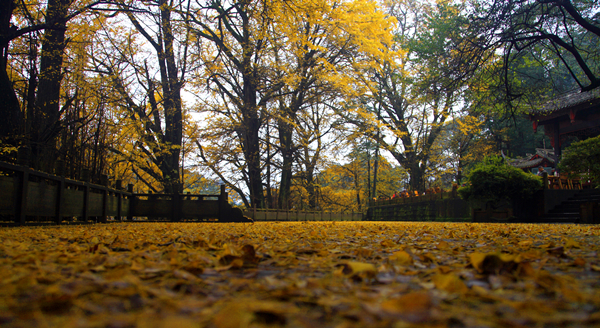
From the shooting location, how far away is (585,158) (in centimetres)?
1037

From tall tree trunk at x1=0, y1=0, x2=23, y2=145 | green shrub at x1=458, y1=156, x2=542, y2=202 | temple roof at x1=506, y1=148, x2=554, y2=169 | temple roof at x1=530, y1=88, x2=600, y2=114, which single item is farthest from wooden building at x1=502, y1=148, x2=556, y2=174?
tall tree trunk at x1=0, y1=0, x2=23, y2=145

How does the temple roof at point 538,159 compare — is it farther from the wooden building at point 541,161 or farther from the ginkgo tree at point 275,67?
the ginkgo tree at point 275,67

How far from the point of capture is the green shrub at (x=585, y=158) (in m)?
10.2

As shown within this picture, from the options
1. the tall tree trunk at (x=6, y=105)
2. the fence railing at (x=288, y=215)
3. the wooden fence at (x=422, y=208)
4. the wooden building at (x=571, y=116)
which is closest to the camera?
the tall tree trunk at (x=6, y=105)

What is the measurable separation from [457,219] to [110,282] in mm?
15319

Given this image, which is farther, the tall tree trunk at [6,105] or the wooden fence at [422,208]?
the wooden fence at [422,208]

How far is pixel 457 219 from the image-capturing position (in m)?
14.7

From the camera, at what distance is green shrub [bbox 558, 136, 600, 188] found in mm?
10172

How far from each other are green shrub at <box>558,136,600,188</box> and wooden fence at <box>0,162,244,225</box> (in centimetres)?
1007

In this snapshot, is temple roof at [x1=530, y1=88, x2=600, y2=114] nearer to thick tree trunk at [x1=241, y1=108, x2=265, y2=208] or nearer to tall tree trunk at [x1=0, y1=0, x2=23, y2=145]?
thick tree trunk at [x1=241, y1=108, x2=265, y2=208]

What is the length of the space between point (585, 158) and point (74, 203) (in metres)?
13.1

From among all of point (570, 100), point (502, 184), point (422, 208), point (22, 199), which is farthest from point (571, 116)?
point (22, 199)

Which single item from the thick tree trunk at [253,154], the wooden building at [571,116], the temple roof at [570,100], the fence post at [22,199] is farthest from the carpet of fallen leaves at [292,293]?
the wooden building at [571,116]

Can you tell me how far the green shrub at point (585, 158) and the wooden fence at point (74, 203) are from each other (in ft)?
33.1
